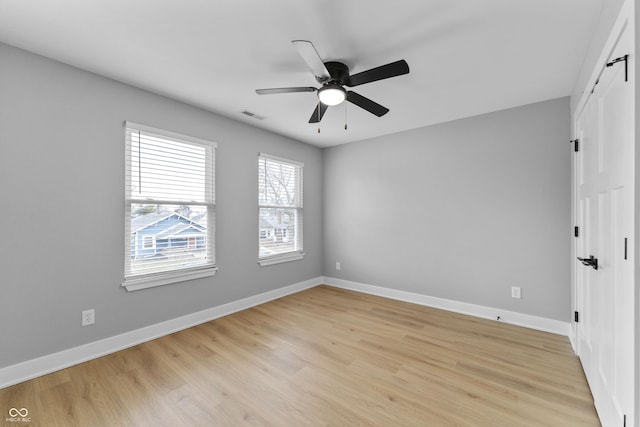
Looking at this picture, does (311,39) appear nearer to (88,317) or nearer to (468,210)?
(468,210)

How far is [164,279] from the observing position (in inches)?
115

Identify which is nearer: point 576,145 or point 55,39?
point 55,39

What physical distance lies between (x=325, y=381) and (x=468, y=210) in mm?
2768

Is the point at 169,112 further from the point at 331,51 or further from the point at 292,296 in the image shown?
the point at 292,296

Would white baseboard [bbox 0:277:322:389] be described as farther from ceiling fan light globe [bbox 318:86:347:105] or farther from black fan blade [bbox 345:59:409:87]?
black fan blade [bbox 345:59:409:87]

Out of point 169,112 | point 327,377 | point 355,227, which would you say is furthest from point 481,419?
point 169,112

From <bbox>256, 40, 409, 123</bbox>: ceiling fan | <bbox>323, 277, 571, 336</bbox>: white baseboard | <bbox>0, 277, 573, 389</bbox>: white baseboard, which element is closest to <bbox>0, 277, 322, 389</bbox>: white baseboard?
<bbox>0, 277, 573, 389</bbox>: white baseboard

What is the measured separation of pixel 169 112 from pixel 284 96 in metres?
1.31

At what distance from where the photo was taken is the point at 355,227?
15.2 ft

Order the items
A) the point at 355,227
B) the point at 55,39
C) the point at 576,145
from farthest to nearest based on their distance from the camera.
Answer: the point at 355,227, the point at 576,145, the point at 55,39

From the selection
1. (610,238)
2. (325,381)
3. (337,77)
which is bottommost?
(325,381)

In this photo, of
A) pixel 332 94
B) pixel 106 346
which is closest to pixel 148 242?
pixel 106 346

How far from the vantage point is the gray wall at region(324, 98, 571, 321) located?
3002mm

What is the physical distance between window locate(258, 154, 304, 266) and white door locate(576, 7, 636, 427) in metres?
3.49
